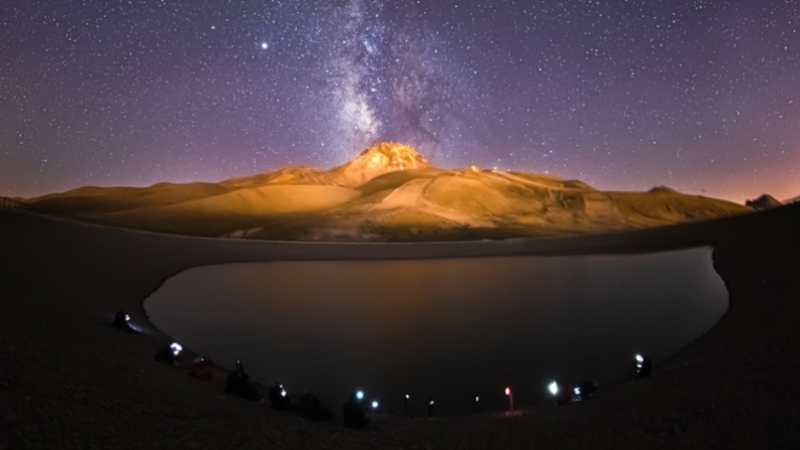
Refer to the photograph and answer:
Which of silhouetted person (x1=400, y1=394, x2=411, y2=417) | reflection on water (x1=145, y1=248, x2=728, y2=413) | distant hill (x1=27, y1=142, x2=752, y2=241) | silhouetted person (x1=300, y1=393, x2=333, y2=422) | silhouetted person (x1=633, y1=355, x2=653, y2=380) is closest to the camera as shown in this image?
silhouetted person (x1=300, y1=393, x2=333, y2=422)

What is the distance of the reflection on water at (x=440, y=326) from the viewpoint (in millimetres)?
13375

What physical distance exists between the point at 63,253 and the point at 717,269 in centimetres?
3820

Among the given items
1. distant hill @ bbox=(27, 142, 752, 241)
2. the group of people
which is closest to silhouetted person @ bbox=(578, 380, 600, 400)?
the group of people

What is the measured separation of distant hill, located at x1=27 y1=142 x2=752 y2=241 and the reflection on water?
5875 cm

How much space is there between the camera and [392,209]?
A: 111 meters

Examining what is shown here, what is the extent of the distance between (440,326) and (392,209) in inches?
3598

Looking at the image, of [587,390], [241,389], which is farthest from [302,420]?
[587,390]

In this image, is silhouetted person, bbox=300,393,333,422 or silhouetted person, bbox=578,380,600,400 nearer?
silhouetted person, bbox=300,393,333,422

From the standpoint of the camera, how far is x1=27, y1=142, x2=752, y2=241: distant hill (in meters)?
94.2

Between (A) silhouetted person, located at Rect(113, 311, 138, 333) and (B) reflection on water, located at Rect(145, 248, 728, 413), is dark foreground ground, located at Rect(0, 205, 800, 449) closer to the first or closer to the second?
(A) silhouetted person, located at Rect(113, 311, 138, 333)

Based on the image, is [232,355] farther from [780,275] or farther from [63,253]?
[780,275]

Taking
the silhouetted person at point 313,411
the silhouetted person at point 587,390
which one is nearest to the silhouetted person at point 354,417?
the silhouetted person at point 313,411

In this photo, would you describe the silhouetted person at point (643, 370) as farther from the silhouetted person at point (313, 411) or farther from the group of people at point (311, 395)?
the silhouetted person at point (313, 411)

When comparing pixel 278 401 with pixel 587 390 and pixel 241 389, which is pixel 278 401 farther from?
pixel 587 390
